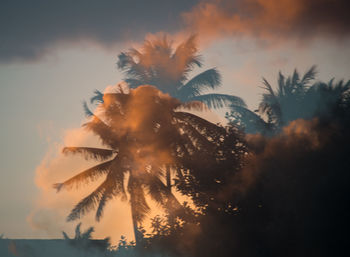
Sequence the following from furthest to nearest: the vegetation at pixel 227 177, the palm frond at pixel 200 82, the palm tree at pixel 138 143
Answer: the palm frond at pixel 200 82 → the palm tree at pixel 138 143 → the vegetation at pixel 227 177

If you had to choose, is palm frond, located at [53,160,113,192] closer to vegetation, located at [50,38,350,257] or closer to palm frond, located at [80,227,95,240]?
vegetation, located at [50,38,350,257]

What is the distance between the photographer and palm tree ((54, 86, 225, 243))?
2375 cm

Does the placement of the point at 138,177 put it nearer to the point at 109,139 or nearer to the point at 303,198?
the point at 109,139

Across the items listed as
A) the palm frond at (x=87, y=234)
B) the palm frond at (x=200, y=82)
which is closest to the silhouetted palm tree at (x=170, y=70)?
the palm frond at (x=200, y=82)

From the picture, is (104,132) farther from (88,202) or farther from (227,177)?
(227,177)

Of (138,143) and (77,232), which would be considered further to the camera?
(77,232)

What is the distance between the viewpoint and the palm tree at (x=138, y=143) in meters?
23.8

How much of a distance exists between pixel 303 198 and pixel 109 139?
13740 mm

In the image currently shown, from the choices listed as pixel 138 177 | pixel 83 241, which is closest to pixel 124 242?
pixel 83 241

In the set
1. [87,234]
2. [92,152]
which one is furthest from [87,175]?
[87,234]

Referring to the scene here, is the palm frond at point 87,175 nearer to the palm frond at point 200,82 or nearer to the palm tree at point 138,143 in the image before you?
the palm tree at point 138,143

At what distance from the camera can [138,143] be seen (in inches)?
982

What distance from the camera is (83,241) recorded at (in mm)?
35531

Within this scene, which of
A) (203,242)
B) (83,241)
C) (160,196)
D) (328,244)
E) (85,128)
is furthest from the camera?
(83,241)
